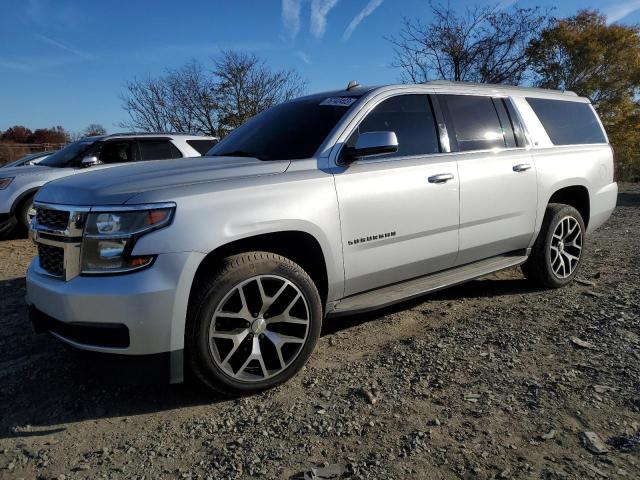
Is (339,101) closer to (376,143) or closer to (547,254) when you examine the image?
(376,143)

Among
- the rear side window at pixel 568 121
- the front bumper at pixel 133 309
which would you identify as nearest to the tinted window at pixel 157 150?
the rear side window at pixel 568 121

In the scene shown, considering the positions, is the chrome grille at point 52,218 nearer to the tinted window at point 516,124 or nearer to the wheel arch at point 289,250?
the wheel arch at point 289,250

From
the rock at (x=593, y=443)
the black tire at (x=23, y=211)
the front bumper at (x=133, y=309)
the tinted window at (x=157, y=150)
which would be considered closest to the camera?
the rock at (x=593, y=443)

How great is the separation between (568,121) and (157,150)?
20.6 ft

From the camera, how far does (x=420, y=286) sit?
3.59 metres

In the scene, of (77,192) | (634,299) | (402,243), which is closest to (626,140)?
(634,299)

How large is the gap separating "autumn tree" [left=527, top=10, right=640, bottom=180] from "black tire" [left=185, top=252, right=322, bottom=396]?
2442 cm

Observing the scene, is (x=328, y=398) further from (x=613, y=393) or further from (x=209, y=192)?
(x=613, y=393)

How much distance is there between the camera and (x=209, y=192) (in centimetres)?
264

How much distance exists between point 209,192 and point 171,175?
32 cm

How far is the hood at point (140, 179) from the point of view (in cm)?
256

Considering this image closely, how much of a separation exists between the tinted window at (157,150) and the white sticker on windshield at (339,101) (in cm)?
532

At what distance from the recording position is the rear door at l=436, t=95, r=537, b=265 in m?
3.84

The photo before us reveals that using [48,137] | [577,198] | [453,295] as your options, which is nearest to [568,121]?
[577,198]
